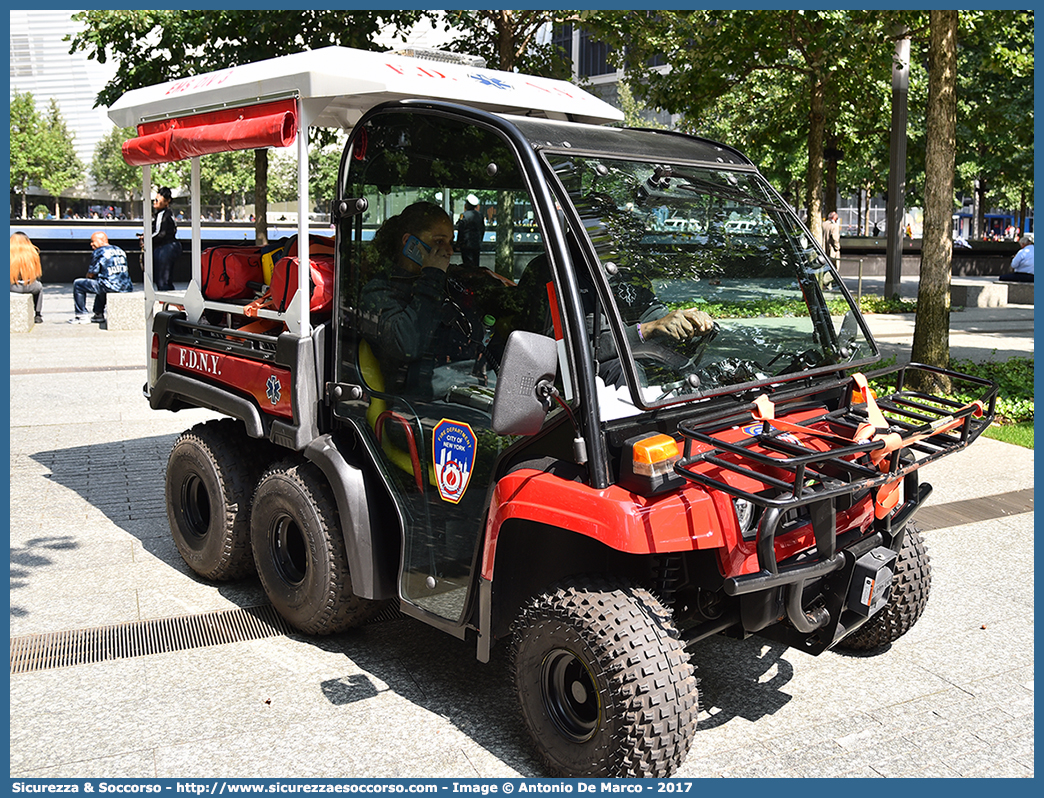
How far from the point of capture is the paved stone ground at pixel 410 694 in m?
3.56

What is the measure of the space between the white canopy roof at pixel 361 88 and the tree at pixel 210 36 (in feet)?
26.7

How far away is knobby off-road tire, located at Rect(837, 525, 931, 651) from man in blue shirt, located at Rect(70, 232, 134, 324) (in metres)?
15.3

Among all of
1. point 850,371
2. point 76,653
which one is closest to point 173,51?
point 76,653

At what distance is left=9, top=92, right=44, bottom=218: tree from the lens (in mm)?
53000

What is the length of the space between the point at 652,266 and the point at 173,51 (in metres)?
12.9

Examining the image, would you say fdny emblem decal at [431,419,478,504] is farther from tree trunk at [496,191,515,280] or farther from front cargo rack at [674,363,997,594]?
front cargo rack at [674,363,997,594]

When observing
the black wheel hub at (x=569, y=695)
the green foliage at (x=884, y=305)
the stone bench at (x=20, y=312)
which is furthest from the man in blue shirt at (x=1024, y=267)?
the black wheel hub at (x=569, y=695)

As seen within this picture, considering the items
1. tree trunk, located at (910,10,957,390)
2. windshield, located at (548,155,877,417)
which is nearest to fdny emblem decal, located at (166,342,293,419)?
windshield, located at (548,155,877,417)

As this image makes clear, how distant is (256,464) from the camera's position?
5078 mm

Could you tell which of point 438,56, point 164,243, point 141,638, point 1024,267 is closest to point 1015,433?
point 438,56

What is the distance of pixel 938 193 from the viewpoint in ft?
31.9

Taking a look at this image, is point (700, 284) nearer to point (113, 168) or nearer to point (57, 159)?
point (57, 159)

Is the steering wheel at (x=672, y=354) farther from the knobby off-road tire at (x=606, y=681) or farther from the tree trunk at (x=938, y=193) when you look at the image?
the tree trunk at (x=938, y=193)

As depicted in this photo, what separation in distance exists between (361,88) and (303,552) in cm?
211
